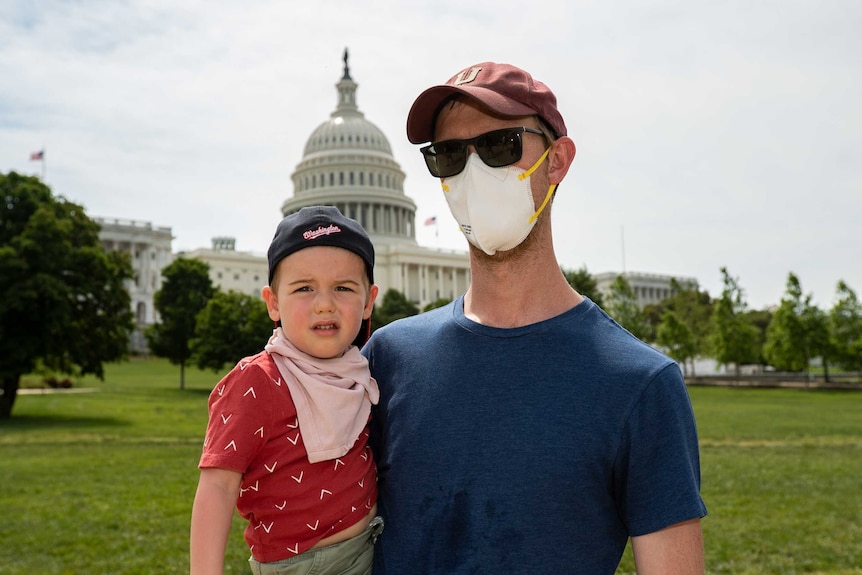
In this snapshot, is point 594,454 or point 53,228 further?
point 53,228

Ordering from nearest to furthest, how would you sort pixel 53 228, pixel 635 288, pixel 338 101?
pixel 53 228, pixel 338 101, pixel 635 288

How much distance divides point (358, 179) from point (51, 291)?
7728 centimetres

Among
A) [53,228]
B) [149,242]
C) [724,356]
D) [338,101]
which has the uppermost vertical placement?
[338,101]

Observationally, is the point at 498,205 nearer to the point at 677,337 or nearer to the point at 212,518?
the point at 212,518

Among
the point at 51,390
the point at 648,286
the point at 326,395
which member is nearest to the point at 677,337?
the point at 51,390

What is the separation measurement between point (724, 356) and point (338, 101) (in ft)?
260

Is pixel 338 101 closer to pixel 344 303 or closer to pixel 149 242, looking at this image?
pixel 149 242

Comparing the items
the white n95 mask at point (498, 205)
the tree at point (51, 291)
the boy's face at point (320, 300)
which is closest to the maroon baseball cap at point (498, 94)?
the white n95 mask at point (498, 205)

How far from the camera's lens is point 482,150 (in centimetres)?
272

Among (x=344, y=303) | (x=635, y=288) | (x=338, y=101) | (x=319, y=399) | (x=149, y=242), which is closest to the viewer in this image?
(x=319, y=399)

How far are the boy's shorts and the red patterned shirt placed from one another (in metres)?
0.03

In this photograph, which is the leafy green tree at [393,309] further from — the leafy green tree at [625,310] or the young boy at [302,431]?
the young boy at [302,431]

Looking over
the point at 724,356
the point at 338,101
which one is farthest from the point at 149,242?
the point at 724,356

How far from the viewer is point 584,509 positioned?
229 cm
